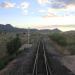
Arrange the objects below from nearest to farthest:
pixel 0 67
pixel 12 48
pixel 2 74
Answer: pixel 2 74, pixel 0 67, pixel 12 48

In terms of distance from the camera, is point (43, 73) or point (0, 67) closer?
point (43, 73)

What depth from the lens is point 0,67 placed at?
32.4 meters

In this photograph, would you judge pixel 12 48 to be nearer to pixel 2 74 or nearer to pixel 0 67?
pixel 0 67

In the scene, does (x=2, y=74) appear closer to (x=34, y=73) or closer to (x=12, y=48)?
(x=34, y=73)

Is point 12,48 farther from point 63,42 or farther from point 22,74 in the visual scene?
point 22,74

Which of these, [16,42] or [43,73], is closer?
[43,73]

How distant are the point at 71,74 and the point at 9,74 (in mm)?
6012

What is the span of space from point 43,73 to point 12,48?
108 feet

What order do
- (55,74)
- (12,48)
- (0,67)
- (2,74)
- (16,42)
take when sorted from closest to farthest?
1. (55,74)
2. (2,74)
3. (0,67)
4. (12,48)
5. (16,42)

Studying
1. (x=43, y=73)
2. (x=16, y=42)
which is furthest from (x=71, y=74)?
(x=16, y=42)

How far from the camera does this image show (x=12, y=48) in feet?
185

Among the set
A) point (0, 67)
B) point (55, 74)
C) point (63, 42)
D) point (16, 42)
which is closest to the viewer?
point (55, 74)

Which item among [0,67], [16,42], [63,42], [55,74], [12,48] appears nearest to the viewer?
[55,74]

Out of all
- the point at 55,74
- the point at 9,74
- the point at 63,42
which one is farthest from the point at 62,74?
the point at 63,42
